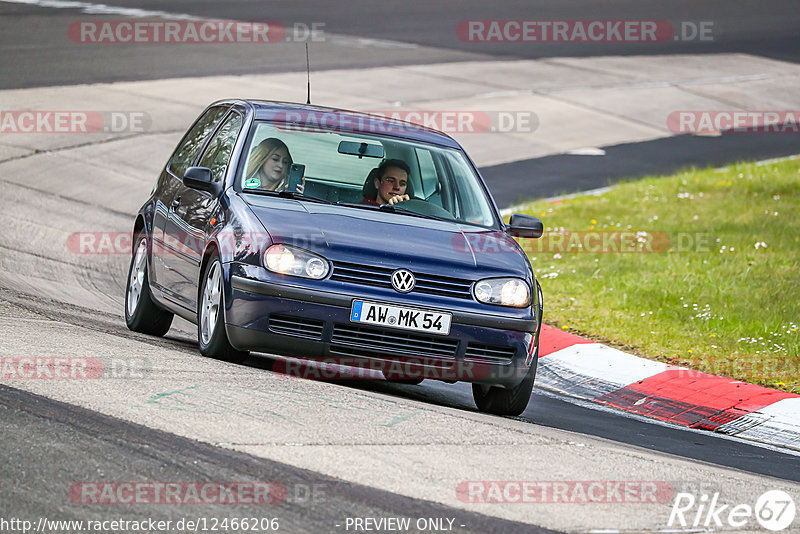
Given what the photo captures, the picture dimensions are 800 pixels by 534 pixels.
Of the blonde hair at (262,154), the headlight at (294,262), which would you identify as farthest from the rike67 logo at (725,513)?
the blonde hair at (262,154)

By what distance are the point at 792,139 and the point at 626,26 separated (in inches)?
461

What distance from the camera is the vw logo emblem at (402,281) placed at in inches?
277

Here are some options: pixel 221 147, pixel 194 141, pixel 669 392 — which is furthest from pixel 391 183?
pixel 669 392

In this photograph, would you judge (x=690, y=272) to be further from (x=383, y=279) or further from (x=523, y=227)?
(x=383, y=279)

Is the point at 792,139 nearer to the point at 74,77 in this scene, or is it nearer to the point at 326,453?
the point at 74,77

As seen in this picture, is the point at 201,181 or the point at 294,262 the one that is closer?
the point at 294,262

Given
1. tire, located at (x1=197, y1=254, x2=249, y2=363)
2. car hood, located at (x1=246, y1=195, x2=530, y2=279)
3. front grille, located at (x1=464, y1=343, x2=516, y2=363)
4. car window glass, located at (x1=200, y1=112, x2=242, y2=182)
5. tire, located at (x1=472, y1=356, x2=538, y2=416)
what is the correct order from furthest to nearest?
1. car window glass, located at (x1=200, y1=112, x2=242, y2=182)
2. tire, located at (x1=472, y1=356, x2=538, y2=416)
3. tire, located at (x1=197, y1=254, x2=249, y2=363)
4. front grille, located at (x1=464, y1=343, x2=516, y2=363)
5. car hood, located at (x1=246, y1=195, x2=530, y2=279)

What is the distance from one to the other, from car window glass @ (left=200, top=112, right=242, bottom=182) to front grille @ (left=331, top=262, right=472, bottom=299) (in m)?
1.50

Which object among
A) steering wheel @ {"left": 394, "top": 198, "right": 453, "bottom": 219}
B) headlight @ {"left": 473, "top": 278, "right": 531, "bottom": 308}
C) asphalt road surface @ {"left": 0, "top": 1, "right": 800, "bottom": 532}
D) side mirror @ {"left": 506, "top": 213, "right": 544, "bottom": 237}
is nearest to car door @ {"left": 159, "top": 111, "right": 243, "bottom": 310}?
asphalt road surface @ {"left": 0, "top": 1, "right": 800, "bottom": 532}

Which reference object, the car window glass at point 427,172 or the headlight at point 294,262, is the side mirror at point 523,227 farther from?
the headlight at point 294,262

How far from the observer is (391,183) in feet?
27.1

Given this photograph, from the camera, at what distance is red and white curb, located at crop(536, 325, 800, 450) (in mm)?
8398

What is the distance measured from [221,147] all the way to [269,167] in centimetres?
66

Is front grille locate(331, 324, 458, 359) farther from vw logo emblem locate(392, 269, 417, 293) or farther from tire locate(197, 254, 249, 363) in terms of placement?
tire locate(197, 254, 249, 363)
